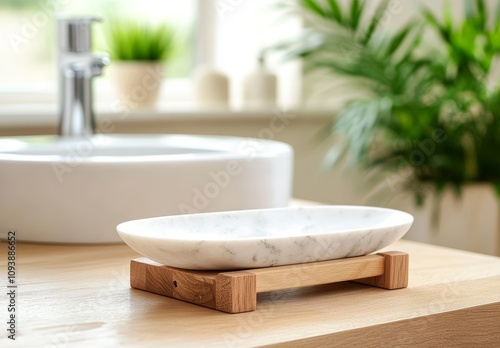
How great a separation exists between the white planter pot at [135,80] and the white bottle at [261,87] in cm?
26

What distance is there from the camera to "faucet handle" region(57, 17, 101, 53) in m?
1.36

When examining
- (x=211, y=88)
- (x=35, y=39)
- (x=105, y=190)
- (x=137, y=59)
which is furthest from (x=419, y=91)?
(x=105, y=190)

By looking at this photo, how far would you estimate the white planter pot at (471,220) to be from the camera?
7.19ft

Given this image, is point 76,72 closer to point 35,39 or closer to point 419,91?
point 35,39

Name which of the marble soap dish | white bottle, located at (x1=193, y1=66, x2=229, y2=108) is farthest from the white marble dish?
white bottle, located at (x1=193, y1=66, x2=229, y2=108)

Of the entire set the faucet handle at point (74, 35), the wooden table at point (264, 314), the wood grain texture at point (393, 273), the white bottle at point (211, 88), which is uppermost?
the faucet handle at point (74, 35)

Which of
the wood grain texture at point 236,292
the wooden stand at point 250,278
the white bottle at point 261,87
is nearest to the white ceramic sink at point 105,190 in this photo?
the wooden stand at point 250,278

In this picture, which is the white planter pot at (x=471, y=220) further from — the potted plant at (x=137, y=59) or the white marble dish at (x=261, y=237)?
the white marble dish at (x=261, y=237)

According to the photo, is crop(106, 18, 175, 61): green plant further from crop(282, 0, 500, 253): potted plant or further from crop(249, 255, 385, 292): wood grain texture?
crop(249, 255, 385, 292): wood grain texture

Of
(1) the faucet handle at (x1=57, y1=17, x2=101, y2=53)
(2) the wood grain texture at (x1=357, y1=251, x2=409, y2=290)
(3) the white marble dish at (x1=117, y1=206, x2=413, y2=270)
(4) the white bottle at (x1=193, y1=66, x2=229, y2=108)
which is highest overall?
(1) the faucet handle at (x1=57, y1=17, x2=101, y2=53)

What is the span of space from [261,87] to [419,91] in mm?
405

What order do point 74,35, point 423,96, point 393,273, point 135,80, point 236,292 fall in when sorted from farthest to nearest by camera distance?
point 423,96 → point 135,80 → point 74,35 → point 393,273 → point 236,292

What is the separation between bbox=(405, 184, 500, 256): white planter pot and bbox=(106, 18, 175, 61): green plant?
2.64 feet

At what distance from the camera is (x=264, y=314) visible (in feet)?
2.60
